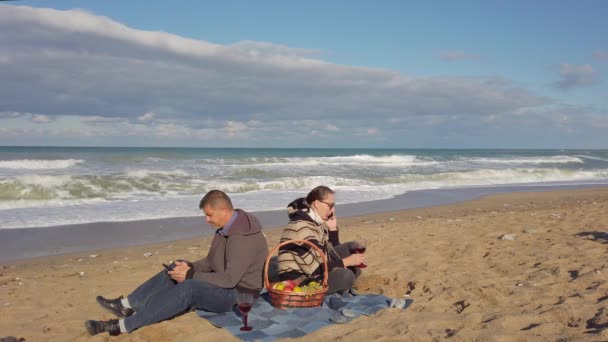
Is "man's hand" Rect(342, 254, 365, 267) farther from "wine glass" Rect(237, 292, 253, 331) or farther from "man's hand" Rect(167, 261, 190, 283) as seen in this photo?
"man's hand" Rect(167, 261, 190, 283)

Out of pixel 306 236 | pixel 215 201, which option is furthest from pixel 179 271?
pixel 306 236

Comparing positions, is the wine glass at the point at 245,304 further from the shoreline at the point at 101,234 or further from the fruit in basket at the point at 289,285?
the shoreline at the point at 101,234

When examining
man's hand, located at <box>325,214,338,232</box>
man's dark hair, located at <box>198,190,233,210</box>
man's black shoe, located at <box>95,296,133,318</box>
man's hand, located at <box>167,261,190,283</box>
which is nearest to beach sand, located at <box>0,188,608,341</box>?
man's black shoe, located at <box>95,296,133,318</box>

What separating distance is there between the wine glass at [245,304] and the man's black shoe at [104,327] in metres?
1.04

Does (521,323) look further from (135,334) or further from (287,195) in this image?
(287,195)

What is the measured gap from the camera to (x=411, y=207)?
1498 cm

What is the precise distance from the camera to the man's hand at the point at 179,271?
447 cm

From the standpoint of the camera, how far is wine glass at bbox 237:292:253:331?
13.6 feet

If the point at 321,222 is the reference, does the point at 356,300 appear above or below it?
below

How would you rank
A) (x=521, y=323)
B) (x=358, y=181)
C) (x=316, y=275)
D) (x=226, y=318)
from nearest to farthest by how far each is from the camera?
(x=521, y=323) < (x=226, y=318) < (x=316, y=275) < (x=358, y=181)

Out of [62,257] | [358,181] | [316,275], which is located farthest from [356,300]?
[358,181]

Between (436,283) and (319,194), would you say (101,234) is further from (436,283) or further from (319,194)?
(436,283)

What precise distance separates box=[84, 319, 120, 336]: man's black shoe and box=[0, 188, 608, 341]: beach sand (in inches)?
2.2

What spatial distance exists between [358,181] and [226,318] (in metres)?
20.6
